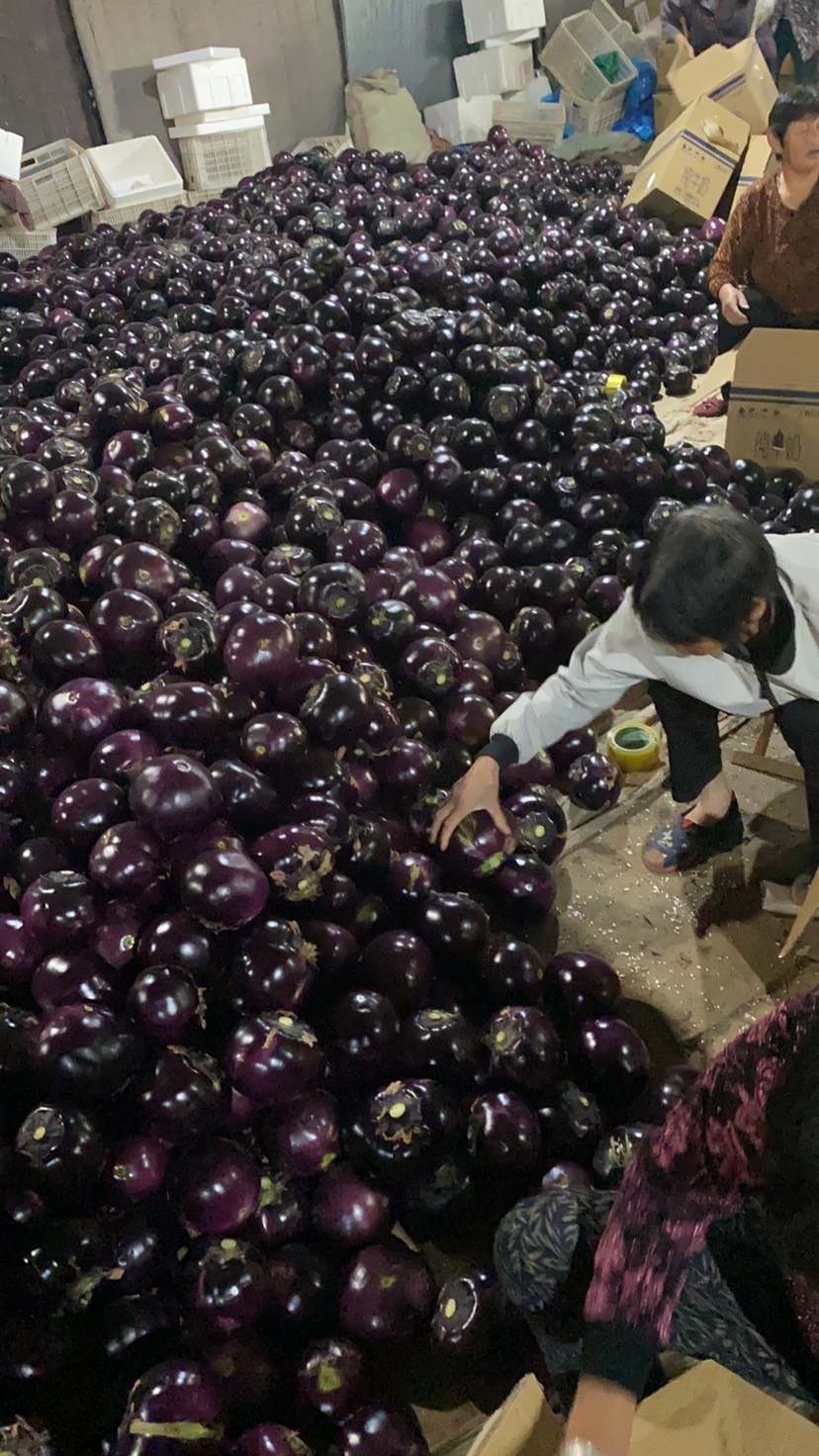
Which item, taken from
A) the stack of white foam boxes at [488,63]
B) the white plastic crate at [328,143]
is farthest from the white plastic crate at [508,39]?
the white plastic crate at [328,143]

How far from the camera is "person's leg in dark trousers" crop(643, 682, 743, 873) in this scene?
7.35 ft

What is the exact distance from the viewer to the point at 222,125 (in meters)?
6.93

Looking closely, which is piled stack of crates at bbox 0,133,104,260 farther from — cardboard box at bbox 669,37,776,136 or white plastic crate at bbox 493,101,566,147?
cardboard box at bbox 669,37,776,136

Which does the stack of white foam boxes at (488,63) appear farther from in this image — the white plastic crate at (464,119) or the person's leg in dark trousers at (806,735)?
the person's leg in dark trousers at (806,735)

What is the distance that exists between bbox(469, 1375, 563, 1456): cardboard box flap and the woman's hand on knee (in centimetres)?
416

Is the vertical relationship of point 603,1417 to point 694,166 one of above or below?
below

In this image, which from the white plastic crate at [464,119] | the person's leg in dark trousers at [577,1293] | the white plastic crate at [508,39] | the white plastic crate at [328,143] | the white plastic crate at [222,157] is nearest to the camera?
the person's leg in dark trousers at [577,1293]

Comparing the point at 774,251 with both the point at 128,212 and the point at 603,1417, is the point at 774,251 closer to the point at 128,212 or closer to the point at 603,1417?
the point at 603,1417

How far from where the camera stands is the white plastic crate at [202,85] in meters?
6.64

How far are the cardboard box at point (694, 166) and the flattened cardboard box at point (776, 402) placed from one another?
121 inches

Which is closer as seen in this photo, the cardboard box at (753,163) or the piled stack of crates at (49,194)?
the cardboard box at (753,163)

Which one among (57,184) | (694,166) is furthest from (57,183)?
(694,166)

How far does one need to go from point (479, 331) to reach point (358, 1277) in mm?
3365

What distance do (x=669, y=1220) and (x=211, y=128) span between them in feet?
25.6
